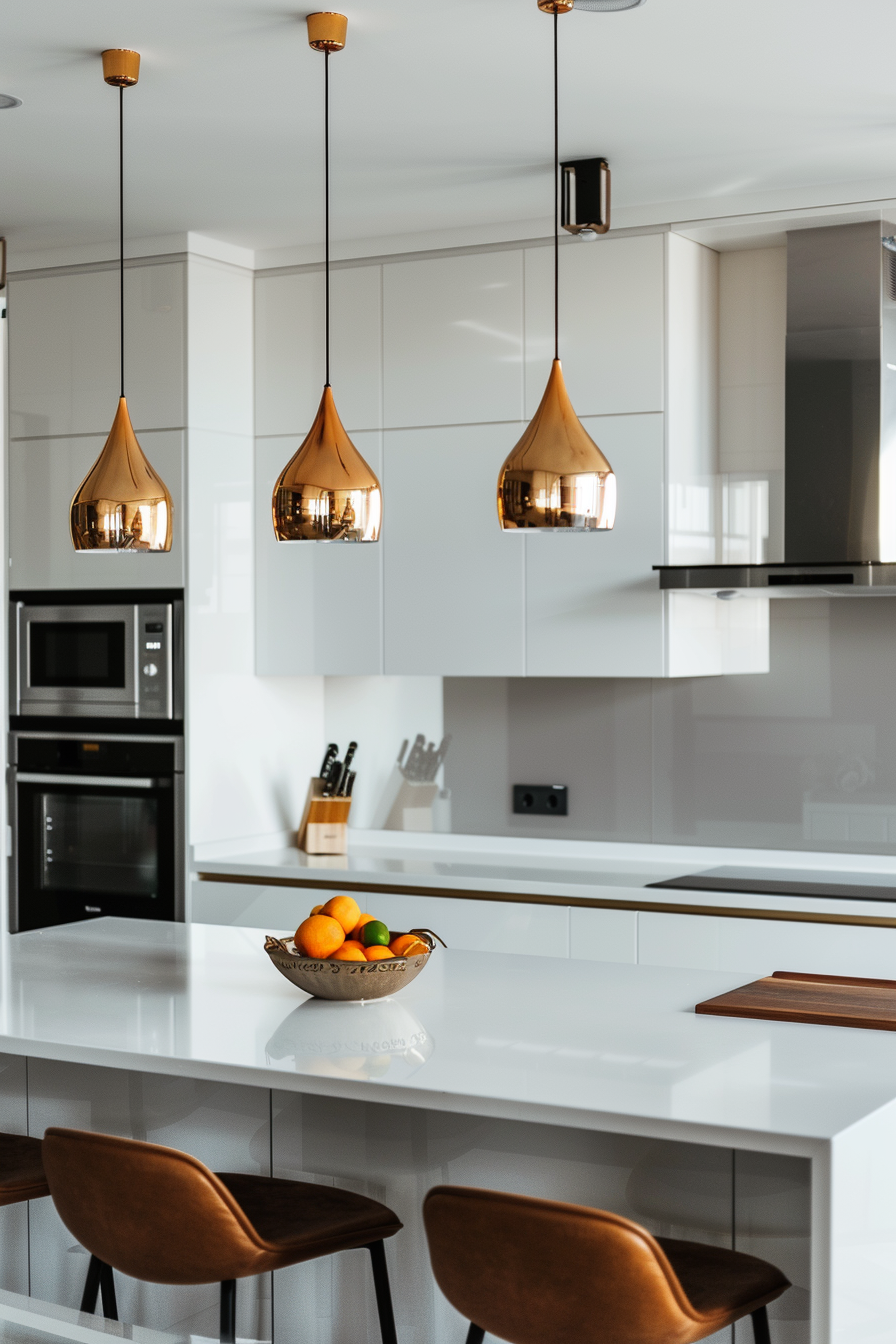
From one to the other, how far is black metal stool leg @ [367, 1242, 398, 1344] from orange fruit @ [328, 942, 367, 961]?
44 cm

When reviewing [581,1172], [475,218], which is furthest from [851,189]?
[581,1172]

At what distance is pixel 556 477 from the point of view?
2293mm

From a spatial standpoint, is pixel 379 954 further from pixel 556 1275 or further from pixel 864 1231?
pixel 864 1231

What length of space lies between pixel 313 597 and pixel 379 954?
2.22 m

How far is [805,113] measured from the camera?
3285 mm

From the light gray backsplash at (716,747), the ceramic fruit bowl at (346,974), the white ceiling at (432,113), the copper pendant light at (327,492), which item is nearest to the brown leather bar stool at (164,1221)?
the ceramic fruit bowl at (346,974)

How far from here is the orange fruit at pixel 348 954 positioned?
2.44 metres

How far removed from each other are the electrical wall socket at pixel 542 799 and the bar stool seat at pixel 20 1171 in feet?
7.45

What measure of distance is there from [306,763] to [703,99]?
245cm

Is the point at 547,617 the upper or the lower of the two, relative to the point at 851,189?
lower

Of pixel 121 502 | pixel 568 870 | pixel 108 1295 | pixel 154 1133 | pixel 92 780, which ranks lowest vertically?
pixel 108 1295

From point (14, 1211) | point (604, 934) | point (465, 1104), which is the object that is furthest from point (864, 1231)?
point (604, 934)

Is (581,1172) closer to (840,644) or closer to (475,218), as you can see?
(840,644)

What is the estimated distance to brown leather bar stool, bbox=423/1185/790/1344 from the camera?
1.71 m
